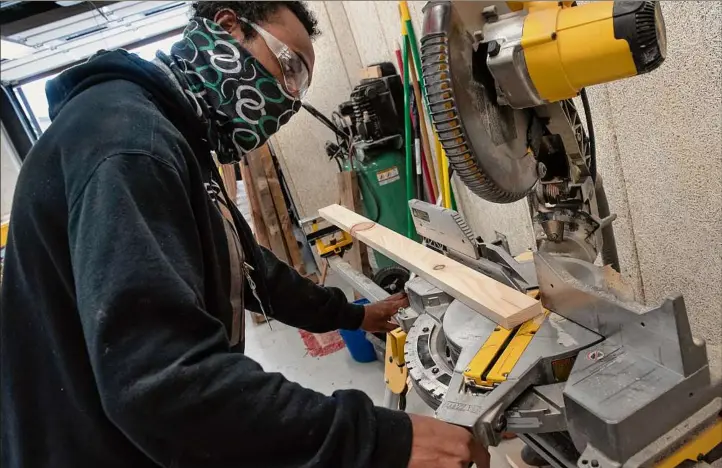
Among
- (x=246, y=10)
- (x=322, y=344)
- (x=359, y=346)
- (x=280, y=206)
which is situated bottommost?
(x=322, y=344)

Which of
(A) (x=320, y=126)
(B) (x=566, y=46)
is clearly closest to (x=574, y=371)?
(B) (x=566, y=46)

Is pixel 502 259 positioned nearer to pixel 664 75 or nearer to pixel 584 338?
pixel 584 338

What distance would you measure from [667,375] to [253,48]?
96 cm

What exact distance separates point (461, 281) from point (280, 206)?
9.79 ft

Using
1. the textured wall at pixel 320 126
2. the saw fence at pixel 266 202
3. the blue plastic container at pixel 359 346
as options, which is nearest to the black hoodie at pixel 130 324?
the blue plastic container at pixel 359 346

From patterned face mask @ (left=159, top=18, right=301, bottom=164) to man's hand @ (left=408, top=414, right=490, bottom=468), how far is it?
0.68m

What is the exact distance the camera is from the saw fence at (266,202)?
12.5 ft

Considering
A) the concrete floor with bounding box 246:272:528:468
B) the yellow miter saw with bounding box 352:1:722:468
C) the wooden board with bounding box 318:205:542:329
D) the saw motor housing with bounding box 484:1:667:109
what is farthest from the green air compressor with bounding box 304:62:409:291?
the saw motor housing with bounding box 484:1:667:109

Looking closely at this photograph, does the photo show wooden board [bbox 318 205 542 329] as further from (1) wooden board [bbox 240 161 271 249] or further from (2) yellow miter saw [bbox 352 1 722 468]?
(1) wooden board [bbox 240 161 271 249]

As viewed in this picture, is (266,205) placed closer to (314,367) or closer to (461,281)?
(314,367)

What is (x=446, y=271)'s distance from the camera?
46.4 inches

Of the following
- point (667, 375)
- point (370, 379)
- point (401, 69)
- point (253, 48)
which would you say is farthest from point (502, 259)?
point (401, 69)

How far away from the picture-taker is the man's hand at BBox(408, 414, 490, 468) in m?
0.74

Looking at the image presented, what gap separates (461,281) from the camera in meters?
1.11
